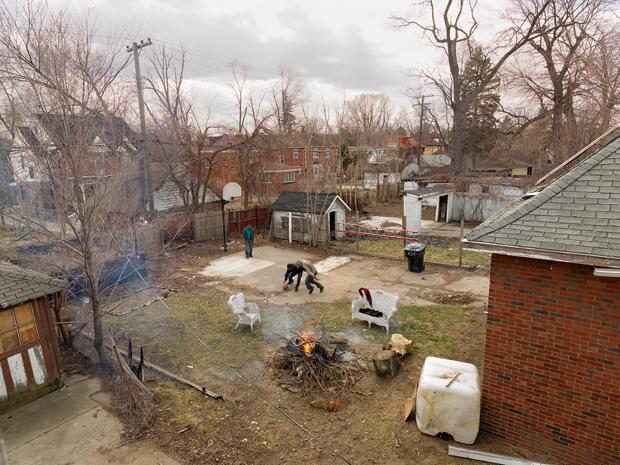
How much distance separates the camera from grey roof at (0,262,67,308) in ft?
20.8

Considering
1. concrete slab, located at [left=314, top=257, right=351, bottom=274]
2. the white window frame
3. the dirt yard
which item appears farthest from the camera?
the white window frame

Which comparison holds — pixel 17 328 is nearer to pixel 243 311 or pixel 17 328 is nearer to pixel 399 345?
pixel 243 311

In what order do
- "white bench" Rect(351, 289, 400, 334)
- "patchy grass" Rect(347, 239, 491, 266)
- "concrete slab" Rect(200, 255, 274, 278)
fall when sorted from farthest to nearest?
"patchy grass" Rect(347, 239, 491, 266) < "concrete slab" Rect(200, 255, 274, 278) < "white bench" Rect(351, 289, 400, 334)

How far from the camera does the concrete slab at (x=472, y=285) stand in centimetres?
1212

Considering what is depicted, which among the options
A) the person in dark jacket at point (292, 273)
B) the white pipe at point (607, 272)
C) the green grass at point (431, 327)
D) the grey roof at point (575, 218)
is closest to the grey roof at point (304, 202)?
the person in dark jacket at point (292, 273)

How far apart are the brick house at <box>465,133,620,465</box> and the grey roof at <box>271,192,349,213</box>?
12.8 meters

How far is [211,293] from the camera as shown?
12.4 m

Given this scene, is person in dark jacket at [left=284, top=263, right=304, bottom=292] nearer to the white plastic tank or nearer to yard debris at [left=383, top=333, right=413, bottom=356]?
yard debris at [left=383, top=333, right=413, bottom=356]

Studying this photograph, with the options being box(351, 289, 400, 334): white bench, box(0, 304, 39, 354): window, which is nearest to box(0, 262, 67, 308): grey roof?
box(0, 304, 39, 354): window

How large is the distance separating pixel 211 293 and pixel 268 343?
164 inches

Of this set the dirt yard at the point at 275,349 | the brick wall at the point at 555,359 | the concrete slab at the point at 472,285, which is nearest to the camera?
the brick wall at the point at 555,359

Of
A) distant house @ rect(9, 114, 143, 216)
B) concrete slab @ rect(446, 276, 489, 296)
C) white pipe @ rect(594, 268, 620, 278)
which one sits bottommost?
concrete slab @ rect(446, 276, 489, 296)

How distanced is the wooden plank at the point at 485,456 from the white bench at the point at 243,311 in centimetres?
542

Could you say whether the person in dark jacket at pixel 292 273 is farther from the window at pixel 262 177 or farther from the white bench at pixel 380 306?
the window at pixel 262 177
